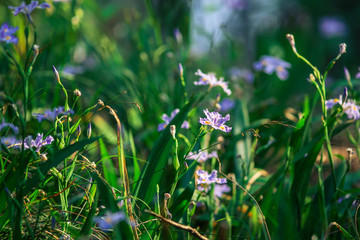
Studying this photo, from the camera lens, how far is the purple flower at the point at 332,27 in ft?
14.0

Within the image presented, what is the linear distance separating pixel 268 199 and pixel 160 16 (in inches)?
73.6

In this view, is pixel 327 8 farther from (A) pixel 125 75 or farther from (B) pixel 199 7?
(A) pixel 125 75

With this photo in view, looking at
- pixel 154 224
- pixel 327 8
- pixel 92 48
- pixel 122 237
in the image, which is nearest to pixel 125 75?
pixel 92 48

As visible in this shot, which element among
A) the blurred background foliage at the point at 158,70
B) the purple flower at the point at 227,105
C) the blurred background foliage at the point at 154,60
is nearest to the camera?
the blurred background foliage at the point at 158,70

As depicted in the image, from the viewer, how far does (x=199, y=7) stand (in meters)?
2.29

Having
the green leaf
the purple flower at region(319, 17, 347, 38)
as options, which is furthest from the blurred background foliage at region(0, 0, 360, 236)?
the purple flower at region(319, 17, 347, 38)

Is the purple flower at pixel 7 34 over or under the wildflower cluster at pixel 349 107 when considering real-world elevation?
over

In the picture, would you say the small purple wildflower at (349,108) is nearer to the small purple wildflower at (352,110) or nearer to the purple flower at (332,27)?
the small purple wildflower at (352,110)

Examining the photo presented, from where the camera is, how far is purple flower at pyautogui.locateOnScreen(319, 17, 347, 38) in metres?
4.27

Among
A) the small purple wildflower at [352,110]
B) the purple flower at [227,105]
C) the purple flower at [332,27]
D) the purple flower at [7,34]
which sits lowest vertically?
the purple flower at [332,27]

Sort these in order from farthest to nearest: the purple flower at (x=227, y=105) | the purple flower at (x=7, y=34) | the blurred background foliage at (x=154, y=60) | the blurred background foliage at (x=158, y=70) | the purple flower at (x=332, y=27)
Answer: the purple flower at (x=332, y=27) < the purple flower at (x=227, y=105) < the blurred background foliage at (x=154, y=60) < the blurred background foliage at (x=158, y=70) < the purple flower at (x=7, y=34)

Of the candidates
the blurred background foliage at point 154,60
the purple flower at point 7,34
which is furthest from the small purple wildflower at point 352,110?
the purple flower at point 7,34

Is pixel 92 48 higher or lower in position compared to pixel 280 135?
higher

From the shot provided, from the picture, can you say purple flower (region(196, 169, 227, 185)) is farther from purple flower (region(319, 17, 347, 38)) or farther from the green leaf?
purple flower (region(319, 17, 347, 38))
